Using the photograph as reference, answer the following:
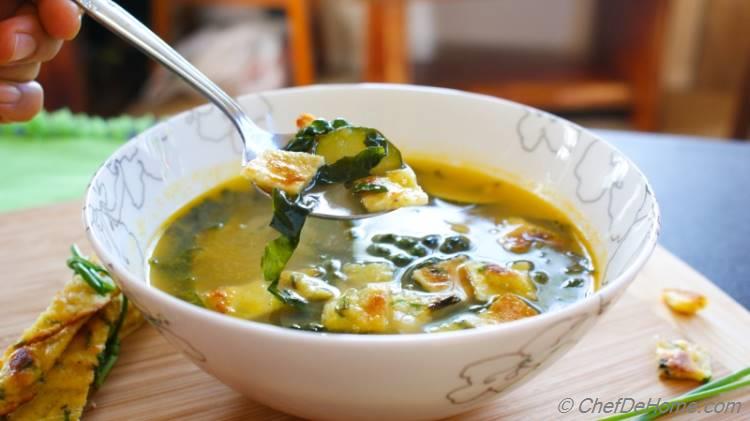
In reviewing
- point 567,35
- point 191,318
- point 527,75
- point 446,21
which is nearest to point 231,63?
point 446,21

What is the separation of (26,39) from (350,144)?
0.63 meters

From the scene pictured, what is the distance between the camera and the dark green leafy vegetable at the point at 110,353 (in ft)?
4.01

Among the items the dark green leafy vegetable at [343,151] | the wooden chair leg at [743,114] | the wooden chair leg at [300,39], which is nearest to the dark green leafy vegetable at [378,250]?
the dark green leafy vegetable at [343,151]

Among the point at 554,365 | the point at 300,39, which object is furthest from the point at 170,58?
the point at 300,39

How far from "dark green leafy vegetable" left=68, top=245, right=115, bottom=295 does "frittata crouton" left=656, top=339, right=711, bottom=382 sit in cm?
98

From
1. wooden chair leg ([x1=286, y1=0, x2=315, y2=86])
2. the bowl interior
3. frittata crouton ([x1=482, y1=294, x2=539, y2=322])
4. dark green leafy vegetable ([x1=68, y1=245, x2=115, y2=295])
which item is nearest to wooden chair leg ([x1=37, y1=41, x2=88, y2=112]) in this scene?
wooden chair leg ([x1=286, y1=0, x2=315, y2=86])

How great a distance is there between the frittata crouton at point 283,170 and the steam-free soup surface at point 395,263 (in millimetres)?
139

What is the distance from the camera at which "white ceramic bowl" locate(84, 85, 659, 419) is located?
90cm

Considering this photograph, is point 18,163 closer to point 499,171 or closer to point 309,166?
point 309,166

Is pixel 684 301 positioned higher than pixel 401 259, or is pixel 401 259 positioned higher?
pixel 401 259

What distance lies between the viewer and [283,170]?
1351 millimetres

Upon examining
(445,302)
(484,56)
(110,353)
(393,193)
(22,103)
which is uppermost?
(22,103)

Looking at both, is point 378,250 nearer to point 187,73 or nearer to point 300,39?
point 187,73

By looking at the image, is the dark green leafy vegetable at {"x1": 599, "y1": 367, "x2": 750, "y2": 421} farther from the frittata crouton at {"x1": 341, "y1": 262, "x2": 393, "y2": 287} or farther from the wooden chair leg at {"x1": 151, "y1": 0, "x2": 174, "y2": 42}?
the wooden chair leg at {"x1": 151, "y1": 0, "x2": 174, "y2": 42}
